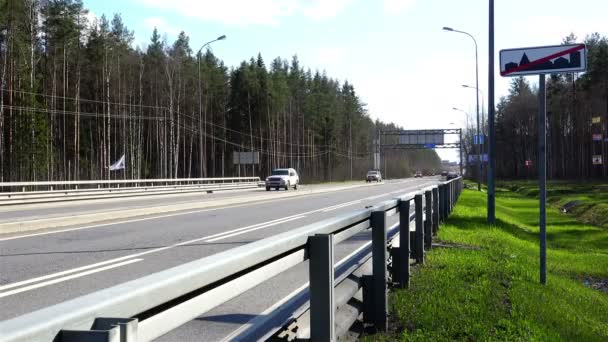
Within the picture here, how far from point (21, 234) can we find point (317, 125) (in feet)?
322

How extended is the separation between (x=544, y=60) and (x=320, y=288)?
241 inches

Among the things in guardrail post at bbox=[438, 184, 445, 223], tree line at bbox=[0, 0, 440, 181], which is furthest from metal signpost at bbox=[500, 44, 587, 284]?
tree line at bbox=[0, 0, 440, 181]

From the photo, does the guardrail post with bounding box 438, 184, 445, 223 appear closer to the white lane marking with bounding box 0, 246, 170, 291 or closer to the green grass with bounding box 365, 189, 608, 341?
the green grass with bounding box 365, 189, 608, 341

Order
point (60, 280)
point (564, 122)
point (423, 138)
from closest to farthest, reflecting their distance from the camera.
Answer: point (60, 280), point (564, 122), point (423, 138)

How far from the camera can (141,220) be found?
59.4 feet

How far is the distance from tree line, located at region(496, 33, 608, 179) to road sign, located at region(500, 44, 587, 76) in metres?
60.8

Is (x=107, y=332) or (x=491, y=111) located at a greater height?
(x=491, y=111)

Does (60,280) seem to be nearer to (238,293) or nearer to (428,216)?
(428,216)

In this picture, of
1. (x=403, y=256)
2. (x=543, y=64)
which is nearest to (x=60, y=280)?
(x=403, y=256)

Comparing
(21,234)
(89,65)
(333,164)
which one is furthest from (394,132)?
(21,234)

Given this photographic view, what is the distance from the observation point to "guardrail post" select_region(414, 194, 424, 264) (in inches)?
338

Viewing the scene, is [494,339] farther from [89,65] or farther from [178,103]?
[178,103]

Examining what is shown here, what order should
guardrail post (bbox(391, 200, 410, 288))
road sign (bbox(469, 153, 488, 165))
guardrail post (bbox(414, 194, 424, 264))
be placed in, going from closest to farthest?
1. guardrail post (bbox(391, 200, 410, 288))
2. guardrail post (bbox(414, 194, 424, 264))
3. road sign (bbox(469, 153, 488, 165))

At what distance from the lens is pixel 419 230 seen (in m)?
8.63
